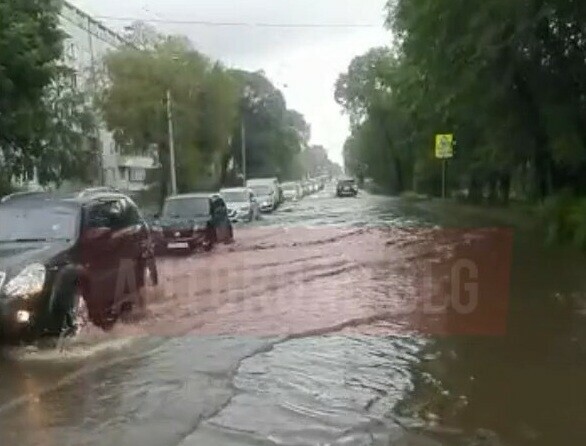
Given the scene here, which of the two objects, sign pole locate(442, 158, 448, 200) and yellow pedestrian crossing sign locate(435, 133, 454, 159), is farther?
sign pole locate(442, 158, 448, 200)

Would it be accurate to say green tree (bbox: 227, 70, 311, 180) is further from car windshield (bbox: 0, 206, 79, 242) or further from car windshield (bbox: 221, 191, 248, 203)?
car windshield (bbox: 0, 206, 79, 242)

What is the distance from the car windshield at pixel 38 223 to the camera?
11.6 meters

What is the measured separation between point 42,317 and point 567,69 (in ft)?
59.4

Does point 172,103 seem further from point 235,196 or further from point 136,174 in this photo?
point 136,174

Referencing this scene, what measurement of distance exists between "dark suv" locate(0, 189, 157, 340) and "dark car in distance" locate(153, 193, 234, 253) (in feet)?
33.8

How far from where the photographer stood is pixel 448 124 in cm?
4181

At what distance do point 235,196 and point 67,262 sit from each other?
3039 centimetres

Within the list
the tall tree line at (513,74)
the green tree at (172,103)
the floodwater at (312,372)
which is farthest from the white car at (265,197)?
the floodwater at (312,372)

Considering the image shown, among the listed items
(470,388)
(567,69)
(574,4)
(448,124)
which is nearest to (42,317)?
(470,388)

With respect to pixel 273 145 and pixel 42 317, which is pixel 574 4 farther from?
pixel 273 145

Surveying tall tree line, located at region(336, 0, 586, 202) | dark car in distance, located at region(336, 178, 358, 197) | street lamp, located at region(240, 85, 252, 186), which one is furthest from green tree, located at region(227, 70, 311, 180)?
tall tree line, located at region(336, 0, 586, 202)

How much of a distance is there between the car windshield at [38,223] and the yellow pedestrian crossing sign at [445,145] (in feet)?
113

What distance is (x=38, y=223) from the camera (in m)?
11.9

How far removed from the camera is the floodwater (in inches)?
286
